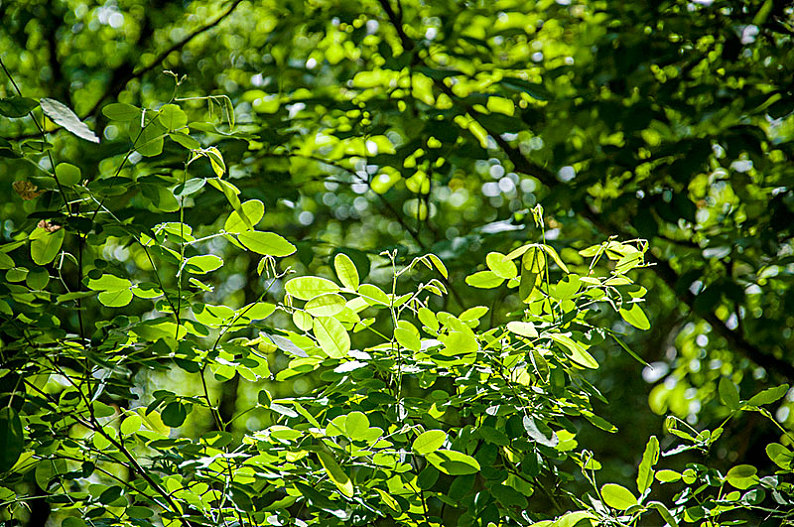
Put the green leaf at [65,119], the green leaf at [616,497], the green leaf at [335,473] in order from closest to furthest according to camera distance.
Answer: the green leaf at [335,473] < the green leaf at [65,119] < the green leaf at [616,497]

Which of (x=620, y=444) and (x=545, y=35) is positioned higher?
(x=545, y=35)

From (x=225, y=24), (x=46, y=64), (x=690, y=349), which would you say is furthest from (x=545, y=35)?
(x=46, y=64)

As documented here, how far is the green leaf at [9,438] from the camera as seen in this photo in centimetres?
86

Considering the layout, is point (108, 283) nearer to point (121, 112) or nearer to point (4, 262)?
point (4, 262)

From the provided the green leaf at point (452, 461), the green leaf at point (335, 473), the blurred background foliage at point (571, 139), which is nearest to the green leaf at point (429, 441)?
the green leaf at point (452, 461)

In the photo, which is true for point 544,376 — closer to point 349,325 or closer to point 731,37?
point 349,325

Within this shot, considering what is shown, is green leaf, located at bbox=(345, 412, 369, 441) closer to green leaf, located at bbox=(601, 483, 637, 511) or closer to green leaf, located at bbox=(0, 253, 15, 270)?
green leaf, located at bbox=(601, 483, 637, 511)

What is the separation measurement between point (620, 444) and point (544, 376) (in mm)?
3422

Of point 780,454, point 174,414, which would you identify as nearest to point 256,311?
point 174,414

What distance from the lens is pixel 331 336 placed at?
100 centimetres

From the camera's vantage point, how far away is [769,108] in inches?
82.7

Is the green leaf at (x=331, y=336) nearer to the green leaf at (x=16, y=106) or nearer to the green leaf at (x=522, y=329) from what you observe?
the green leaf at (x=522, y=329)

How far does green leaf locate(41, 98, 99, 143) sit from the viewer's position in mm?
947

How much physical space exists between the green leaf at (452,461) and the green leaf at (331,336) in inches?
8.0
